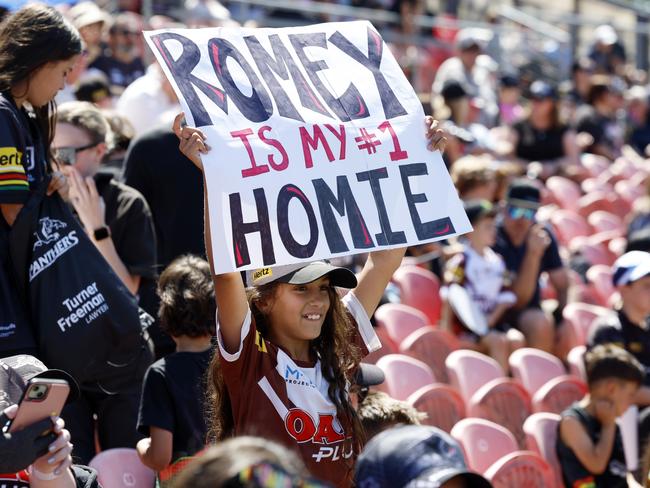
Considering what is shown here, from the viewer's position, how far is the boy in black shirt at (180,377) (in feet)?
11.1

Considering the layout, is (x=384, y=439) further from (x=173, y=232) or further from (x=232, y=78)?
(x=173, y=232)

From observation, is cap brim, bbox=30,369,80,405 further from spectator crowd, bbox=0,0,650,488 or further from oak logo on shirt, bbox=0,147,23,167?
oak logo on shirt, bbox=0,147,23,167

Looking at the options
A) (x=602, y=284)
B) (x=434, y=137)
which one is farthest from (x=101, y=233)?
(x=602, y=284)

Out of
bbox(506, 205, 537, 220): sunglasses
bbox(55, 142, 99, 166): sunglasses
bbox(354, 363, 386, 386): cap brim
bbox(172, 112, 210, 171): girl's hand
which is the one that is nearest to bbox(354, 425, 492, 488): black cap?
bbox(172, 112, 210, 171): girl's hand

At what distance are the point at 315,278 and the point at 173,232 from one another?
1637mm

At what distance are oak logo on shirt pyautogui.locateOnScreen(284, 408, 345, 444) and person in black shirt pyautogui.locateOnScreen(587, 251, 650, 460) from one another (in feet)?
10.1

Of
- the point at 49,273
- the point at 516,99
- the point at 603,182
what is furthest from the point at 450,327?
the point at 516,99

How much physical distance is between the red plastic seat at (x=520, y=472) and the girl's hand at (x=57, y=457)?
2.43 meters

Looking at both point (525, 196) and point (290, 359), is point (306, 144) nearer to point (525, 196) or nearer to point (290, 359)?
point (290, 359)

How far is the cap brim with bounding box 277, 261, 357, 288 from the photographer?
285cm

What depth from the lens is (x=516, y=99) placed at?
11273 millimetres

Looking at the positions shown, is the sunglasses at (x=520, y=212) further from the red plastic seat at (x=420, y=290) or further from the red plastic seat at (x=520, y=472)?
the red plastic seat at (x=520, y=472)

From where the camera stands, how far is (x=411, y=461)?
1875 mm

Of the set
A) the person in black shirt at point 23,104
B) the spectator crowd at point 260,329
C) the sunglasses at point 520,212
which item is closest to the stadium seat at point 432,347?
the spectator crowd at point 260,329
